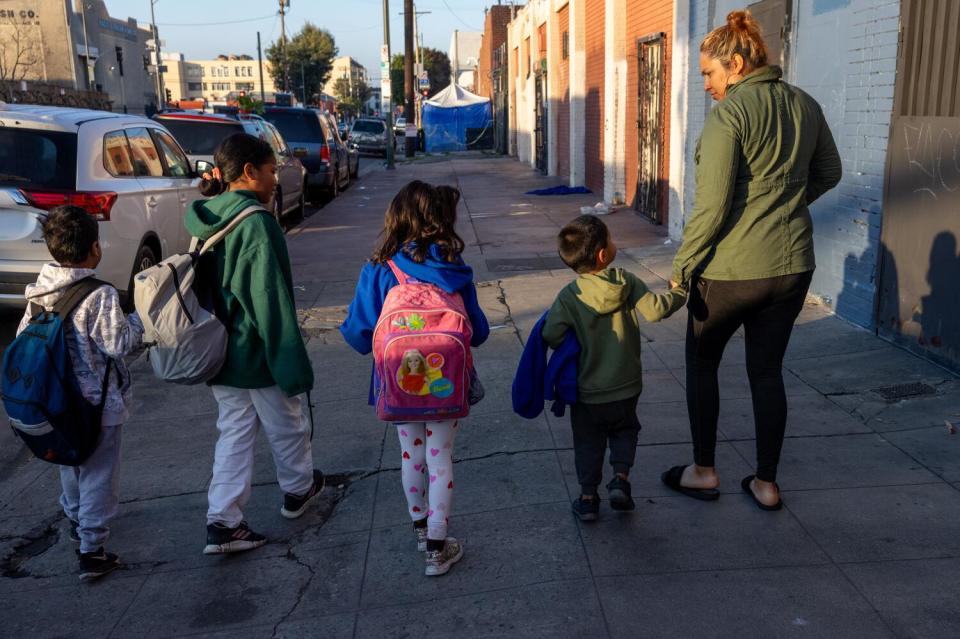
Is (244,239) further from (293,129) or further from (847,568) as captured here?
(293,129)

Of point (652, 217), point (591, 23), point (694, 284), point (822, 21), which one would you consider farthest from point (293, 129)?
point (694, 284)

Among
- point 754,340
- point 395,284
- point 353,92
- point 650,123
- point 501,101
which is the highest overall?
point 353,92

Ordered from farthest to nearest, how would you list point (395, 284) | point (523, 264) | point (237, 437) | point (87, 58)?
1. point (87, 58)
2. point (523, 264)
3. point (237, 437)
4. point (395, 284)

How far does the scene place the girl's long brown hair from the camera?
3.26m

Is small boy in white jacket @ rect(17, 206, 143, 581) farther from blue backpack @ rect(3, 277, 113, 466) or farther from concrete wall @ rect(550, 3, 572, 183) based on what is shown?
concrete wall @ rect(550, 3, 572, 183)

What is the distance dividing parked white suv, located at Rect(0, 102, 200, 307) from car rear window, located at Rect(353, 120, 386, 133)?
34.3 meters

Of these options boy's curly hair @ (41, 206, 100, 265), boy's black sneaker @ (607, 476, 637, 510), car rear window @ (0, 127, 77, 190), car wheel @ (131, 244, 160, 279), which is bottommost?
boy's black sneaker @ (607, 476, 637, 510)

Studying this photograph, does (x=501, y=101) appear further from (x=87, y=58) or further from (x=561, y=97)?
(x=87, y=58)

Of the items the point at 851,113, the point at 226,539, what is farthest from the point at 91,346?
the point at 851,113

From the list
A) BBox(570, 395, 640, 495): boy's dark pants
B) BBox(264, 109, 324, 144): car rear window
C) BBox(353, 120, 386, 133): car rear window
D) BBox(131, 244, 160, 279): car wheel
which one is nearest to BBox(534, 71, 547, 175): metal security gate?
BBox(264, 109, 324, 144): car rear window

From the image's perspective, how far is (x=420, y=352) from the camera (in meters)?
3.19

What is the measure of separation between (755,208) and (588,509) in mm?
1408

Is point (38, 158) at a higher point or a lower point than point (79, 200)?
higher

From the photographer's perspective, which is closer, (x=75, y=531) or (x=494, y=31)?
(x=75, y=531)
